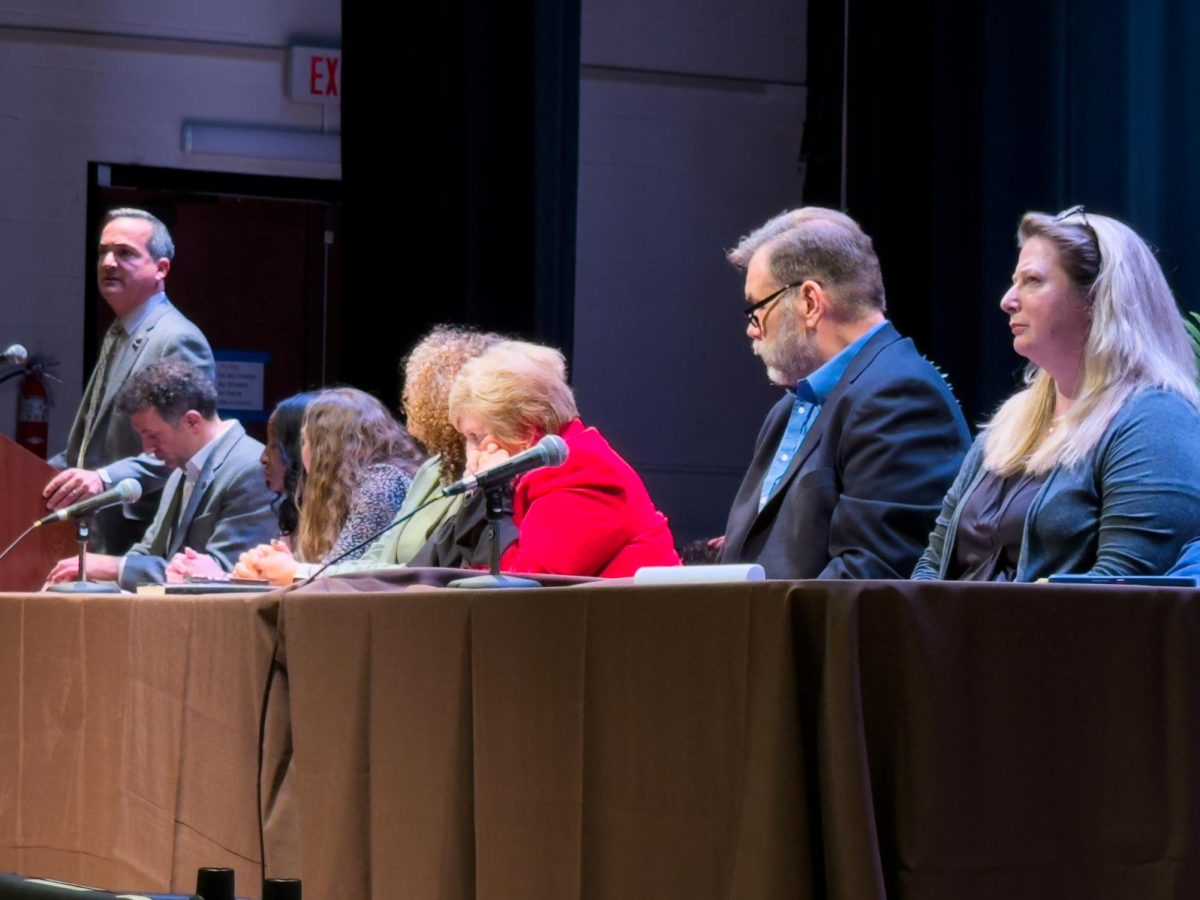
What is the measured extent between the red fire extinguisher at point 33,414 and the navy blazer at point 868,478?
12.7 feet

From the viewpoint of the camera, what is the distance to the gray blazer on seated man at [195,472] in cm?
392

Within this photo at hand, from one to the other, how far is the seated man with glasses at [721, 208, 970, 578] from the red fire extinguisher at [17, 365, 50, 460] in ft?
12.2

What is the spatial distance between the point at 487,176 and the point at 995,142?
1439mm

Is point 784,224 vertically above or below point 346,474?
above

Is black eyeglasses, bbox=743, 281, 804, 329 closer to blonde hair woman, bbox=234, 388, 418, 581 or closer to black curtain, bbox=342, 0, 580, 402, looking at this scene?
blonde hair woman, bbox=234, 388, 418, 581

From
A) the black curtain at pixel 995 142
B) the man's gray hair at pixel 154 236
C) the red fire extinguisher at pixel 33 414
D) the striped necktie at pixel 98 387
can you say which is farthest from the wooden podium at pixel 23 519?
the red fire extinguisher at pixel 33 414

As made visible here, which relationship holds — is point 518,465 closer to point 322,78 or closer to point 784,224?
point 784,224

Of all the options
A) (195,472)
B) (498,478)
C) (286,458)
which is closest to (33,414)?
(195,472)

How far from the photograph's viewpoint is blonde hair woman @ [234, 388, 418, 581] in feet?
12.0

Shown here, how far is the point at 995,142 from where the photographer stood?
13.8 feet

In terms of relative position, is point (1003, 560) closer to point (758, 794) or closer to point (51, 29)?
point (758, 794)

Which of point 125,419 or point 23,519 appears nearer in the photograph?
point 23,519

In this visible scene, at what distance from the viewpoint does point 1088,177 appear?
13.1 ft

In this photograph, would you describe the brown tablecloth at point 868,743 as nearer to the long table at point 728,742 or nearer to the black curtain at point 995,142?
the long table at point 728,742
